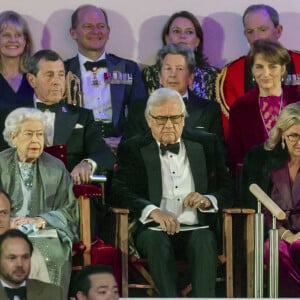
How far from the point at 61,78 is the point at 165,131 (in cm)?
68

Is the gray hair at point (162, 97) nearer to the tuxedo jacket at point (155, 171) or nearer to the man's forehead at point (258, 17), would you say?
the tuxedo jacket at point (155, 171)

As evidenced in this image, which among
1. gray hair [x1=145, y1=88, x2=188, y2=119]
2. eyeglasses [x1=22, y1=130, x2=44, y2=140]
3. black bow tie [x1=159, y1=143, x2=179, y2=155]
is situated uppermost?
gray hair [x1=145, y1=88, x2=188, y2=119]

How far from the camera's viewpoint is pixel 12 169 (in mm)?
7789

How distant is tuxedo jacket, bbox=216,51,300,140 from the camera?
28.2ft

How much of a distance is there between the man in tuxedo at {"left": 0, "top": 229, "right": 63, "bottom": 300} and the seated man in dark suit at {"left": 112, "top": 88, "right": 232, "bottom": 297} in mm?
731

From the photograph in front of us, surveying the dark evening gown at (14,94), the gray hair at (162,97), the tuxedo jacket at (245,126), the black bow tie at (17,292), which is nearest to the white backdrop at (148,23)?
the dark evening gown at (14,94)

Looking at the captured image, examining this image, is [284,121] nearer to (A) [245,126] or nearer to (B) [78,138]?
(A) [245,126]

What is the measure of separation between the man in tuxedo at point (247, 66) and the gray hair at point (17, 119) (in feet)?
4.21

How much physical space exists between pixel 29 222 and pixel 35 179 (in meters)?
0.30

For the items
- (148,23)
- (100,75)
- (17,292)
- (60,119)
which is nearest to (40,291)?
(17,292)

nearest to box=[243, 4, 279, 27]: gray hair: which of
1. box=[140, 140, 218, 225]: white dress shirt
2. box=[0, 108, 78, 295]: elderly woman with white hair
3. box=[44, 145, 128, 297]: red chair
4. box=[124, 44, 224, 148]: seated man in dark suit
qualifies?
box=[124, 44, 224, 148]: seated man in dark suit

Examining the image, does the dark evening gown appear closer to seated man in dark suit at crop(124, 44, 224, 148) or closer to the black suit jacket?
the black suit jacket

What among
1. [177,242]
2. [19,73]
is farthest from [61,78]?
[177,242]

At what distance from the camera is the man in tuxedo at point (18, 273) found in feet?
23.6
